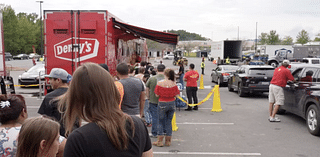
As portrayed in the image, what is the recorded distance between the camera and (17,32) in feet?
196

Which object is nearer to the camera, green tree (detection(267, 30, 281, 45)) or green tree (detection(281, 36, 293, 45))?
green tree (detection(267, 30, 281, 45))

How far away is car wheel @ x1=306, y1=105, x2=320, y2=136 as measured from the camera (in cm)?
702

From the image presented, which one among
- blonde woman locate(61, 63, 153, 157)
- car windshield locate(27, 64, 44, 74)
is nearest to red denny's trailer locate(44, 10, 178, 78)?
blonde woman locate(61, 63, 153, 157)

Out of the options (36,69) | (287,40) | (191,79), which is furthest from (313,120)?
(287,40)

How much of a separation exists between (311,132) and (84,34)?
7083 mm

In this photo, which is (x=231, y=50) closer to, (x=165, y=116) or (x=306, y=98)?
(x=306, y=98)

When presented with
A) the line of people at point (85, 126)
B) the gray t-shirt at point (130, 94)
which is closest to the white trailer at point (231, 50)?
the gray t-shirt at point (130, 94)

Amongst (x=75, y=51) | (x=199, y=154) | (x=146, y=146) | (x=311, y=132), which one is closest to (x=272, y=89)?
(x=311, y=132)

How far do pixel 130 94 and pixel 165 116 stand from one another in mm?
1550

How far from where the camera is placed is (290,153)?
604 centimetres

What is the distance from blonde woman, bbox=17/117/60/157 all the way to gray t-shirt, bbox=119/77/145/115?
288 cm

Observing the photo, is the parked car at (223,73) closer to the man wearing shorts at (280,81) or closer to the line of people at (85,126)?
the man wearing shorts at (280,81)

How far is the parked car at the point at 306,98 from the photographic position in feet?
23.5

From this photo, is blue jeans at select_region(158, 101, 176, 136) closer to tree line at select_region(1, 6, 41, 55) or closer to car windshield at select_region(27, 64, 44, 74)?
car windshield at select_region(27, 64, 44, 74)
